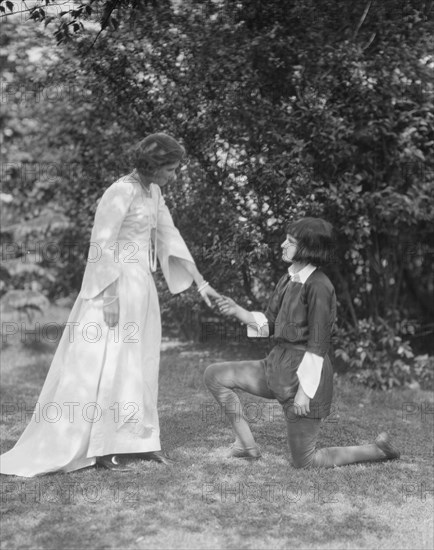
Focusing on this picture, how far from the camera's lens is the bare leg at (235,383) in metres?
4.69

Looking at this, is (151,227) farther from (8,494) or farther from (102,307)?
(8,494)

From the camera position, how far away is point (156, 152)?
4613 mm

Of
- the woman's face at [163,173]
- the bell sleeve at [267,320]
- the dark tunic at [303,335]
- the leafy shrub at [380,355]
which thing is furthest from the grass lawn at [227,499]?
the woman's face at [163,173]

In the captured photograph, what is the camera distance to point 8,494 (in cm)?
407

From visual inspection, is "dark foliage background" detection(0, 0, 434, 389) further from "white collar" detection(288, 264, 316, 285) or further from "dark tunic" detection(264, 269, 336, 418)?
"dark tunic" detection(264, 269, 336, 418)

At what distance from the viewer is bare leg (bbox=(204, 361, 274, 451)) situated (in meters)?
4.69

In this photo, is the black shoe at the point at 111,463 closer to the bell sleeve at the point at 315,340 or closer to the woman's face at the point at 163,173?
the bell sleeve at the point at 315,340

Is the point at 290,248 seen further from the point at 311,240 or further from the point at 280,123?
the point at 280,123

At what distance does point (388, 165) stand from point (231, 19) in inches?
81.9

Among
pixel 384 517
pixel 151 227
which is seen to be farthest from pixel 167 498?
pixel 151 227

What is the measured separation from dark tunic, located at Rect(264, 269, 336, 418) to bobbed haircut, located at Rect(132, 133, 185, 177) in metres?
1.12

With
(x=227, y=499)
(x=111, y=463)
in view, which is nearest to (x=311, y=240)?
(x=227, y=499)

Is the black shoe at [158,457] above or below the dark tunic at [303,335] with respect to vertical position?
below

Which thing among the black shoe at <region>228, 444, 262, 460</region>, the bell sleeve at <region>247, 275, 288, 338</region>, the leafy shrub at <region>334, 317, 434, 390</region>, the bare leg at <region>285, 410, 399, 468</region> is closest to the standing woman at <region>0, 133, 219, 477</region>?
the bell sleeve at <region>247, 275, 288, 338</region>
